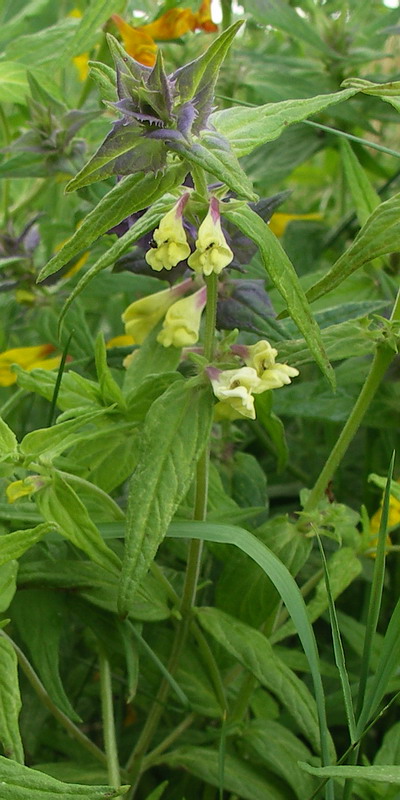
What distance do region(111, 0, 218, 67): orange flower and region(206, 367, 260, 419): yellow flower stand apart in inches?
17.4

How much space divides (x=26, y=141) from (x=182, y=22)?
0.75ft

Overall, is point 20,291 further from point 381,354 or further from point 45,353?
point 381,354

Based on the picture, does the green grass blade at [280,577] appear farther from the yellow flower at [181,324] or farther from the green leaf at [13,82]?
the green leaf at [13,82]

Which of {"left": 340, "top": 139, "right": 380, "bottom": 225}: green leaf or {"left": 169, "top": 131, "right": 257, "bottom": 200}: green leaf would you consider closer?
{"left": 169, "top": 131, "right": 257, "bottom": 200}: green leaf

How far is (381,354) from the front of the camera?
22.8 inches

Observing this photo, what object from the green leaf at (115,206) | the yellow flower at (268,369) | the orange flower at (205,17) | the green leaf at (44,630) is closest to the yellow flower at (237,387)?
the yellow flower at (268,369)

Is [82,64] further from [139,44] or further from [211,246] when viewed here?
[211,246]

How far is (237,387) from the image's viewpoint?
50 cm

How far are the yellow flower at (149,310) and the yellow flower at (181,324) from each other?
4 centimetres

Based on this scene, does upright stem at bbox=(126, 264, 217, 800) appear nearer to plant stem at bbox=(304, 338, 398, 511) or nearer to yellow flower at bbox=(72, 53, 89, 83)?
plant stem at bbox=(304, 338, 398, 511)

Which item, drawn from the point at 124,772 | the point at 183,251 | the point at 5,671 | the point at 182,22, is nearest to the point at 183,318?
the point at 183,251

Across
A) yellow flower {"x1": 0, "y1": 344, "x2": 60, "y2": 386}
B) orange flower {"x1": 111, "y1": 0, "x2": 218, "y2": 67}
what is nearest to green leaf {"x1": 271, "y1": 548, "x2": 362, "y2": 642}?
yellow flower {"x1": 0, "y1": 344, "x2": 60, "y2": 386}

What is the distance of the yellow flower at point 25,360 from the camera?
90cm

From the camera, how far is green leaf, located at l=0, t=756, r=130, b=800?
39cm
